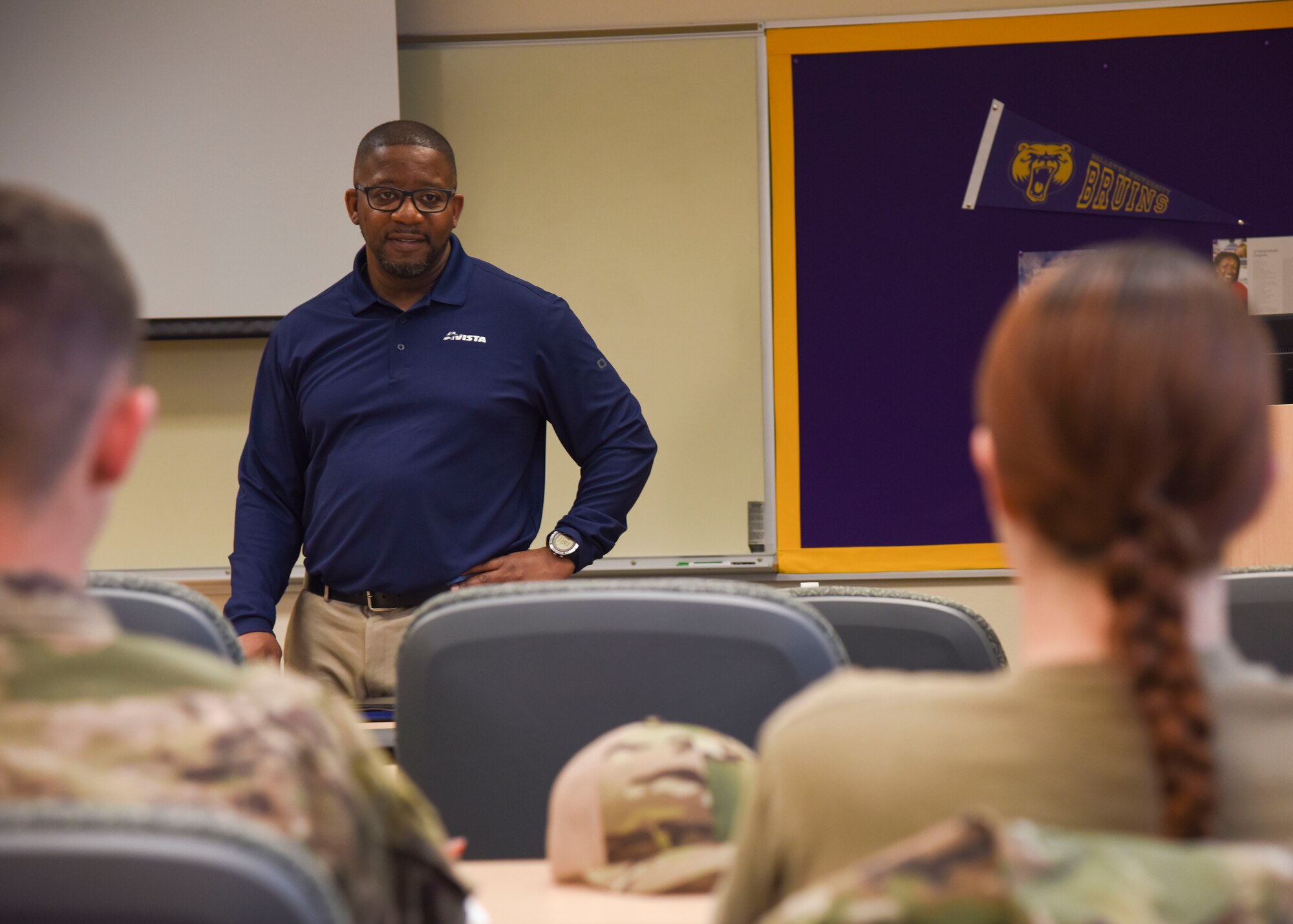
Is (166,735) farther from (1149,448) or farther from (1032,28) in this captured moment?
(1032,28)

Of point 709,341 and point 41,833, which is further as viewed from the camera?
point 709,341

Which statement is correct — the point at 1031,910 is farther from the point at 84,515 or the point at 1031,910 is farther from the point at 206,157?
the point at 206,157

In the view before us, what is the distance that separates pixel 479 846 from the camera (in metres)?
1.49

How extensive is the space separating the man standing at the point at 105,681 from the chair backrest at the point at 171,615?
38 cm

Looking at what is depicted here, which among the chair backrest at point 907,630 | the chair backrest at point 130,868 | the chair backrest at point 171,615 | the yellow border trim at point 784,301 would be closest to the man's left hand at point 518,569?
the chair backrest at point 907,630

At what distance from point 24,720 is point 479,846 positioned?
2.79 ft

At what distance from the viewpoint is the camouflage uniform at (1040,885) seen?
570 mm

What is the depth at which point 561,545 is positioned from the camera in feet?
8.61

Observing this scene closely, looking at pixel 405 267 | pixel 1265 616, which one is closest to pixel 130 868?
pixel 1265 616

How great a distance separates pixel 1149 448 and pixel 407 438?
79.2 inches

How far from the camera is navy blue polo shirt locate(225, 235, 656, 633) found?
2547 millimetres

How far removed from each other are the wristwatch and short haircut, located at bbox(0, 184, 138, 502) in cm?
179

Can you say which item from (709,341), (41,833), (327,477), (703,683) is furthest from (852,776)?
(709,341)

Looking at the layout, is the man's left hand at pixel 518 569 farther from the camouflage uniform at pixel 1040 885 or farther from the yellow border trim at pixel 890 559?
the camouflage uniform at pixel 1040 885
